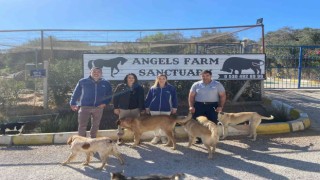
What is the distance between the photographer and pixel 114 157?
6488 mm

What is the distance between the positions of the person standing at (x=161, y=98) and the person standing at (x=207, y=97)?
1.43 ft

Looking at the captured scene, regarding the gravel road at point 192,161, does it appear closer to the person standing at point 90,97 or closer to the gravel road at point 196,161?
Result: the gravel road at point 196,161

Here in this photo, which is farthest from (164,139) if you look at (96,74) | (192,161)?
(96,74)

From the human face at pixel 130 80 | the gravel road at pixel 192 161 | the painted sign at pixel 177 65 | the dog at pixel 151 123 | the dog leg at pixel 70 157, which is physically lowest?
the gravel road at pixel 192 161

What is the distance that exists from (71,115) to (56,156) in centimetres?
244

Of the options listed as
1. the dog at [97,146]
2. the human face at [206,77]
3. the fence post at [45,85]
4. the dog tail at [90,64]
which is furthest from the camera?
the fence post at [45,85]

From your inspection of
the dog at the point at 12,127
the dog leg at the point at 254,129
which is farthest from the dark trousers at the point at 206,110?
the dog at the point at 12,127

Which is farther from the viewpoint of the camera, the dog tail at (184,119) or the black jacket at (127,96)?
the black jacket at (127,96)

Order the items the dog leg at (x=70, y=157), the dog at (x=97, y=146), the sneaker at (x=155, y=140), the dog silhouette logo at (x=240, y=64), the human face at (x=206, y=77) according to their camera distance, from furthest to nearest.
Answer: the dog silhouette logo at (x=240, y=64) < the sneaker at (x=155, y=140) < the human face at (x=206, y=77) < the dog leg at (x=70, y=157) < the dog at (x=97, y=146)

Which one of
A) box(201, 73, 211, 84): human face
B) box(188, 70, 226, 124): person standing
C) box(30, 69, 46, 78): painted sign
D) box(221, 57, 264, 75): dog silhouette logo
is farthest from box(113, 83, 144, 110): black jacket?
box(221, 57, 264, 75): dog silhouette logo

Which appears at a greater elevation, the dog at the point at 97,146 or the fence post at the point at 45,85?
the fence post at the point at 45,85

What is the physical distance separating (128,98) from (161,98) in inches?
26.3

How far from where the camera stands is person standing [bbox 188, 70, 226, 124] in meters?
7.36

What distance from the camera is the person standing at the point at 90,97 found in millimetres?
6797
